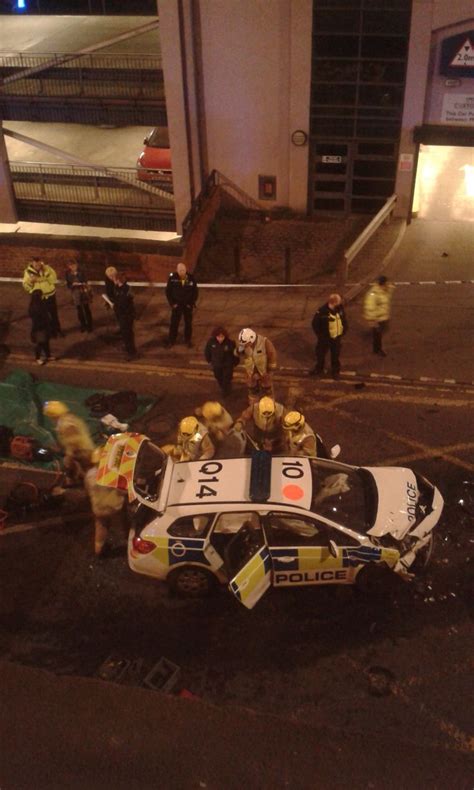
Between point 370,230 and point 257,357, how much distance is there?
6767mm

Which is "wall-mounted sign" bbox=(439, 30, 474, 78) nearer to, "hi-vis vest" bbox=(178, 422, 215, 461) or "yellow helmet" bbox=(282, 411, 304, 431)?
"yellow helmet" bbox=(282, 411, 304, 431)

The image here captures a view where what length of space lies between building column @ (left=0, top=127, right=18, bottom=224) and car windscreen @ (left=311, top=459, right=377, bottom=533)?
14.1 m

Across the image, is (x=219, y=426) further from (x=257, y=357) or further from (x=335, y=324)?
(x=335, y=324)

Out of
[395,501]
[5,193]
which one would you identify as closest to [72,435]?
[395,501]

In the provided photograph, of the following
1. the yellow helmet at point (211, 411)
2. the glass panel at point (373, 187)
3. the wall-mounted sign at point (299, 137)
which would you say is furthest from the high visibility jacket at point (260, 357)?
the glass panel at point (373, 187)

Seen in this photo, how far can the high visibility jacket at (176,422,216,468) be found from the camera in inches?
327

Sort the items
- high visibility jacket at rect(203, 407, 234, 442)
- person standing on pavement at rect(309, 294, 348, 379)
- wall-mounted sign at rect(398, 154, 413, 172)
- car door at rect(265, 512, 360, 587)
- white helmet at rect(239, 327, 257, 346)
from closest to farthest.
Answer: car door at rect(265, 512, 360, 587) < high visibility jacket at rect(203, 407, 234, 442) < white helmet at rect(239, 327, 257, 346) < person standing on pavement at rect(309, 294, 348, 379) < wall-mounted sign at rect(398, 154, 413, 172)

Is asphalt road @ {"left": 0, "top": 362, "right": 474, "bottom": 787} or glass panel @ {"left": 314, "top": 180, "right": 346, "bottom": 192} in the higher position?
glass panel @ {"left": 314, "top": 180, "right": 346, "bottom": 192}

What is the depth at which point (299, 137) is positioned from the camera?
1683cm

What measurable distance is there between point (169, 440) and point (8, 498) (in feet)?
7.89

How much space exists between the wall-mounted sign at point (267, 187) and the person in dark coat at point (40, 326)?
746 centimetres

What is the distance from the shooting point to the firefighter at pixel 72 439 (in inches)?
336

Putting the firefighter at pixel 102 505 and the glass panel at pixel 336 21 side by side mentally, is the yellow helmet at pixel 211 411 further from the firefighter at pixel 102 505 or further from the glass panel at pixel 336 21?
the glass panel at pixel 336 21

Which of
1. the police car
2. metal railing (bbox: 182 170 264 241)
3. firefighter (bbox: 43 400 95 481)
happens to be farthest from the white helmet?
metal railing (bbox: 182 170 264 241)
